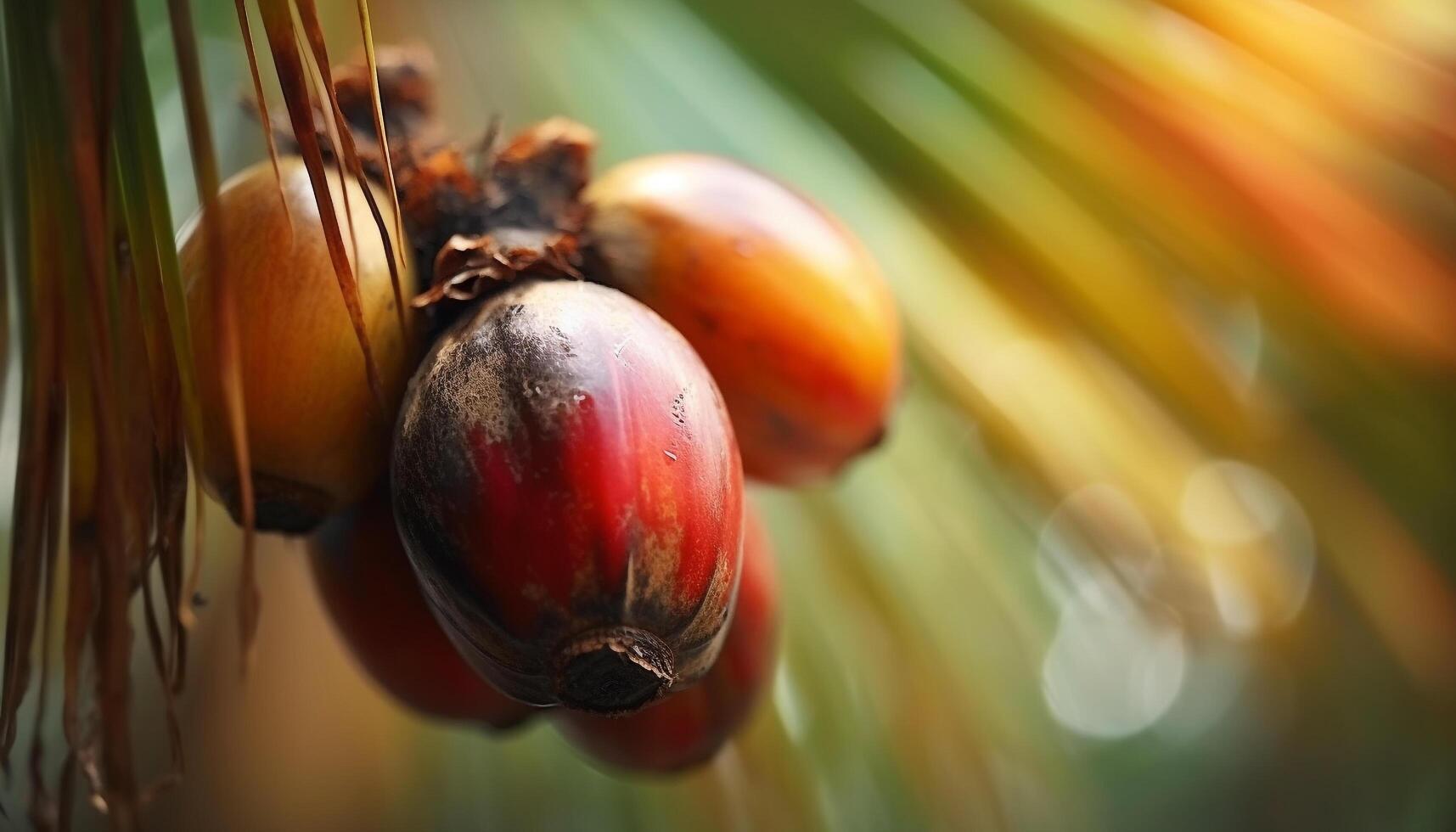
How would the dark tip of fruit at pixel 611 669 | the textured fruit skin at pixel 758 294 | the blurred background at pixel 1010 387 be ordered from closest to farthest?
the dark tip of fruit at pixel 611 669, the textured fruit skin at pixel 758 294, the blurred background at pixel 1010 387

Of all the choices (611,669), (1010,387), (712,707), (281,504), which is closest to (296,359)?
(281,504)

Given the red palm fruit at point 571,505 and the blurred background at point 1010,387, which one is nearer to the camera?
the red palm fruit at point 571,505

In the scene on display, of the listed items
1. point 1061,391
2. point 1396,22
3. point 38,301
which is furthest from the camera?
point 1061,391

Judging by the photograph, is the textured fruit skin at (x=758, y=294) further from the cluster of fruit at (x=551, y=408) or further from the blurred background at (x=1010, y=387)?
the blurred background at (x=1010, y=387)

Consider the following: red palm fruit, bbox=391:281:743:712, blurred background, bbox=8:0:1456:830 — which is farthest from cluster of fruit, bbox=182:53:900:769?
blurred background, bbox=8:0:1456:830

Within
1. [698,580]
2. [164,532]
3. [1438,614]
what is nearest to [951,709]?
[1438,614]

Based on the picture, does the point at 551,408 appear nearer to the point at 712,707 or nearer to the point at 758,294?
the point at 758,294

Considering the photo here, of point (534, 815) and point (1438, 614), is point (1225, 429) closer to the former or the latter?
point (1438, 614)

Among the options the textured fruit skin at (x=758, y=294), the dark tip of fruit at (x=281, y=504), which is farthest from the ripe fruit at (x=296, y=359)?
the textured fruit skin at (x=758, y=294)
